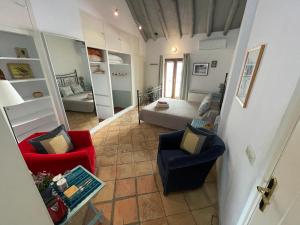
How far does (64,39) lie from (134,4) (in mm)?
2865

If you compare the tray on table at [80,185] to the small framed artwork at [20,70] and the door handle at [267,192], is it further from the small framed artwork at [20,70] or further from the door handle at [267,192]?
the small framed artwork at [20,70]

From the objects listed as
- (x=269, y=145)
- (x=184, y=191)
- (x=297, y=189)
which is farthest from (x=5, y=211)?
(x=184, y=191)

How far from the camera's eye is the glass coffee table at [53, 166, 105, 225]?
1.14 metres

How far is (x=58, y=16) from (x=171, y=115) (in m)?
2.93

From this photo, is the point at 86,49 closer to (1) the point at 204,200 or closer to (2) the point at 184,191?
(2) the point at 184,191

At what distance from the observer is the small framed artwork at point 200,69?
5.07 m

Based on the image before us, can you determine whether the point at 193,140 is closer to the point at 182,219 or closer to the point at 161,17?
the point at 182,219

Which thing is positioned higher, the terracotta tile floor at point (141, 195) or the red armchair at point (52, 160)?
the red armchair at point (52, 160)

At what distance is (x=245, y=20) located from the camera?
5.48 feet

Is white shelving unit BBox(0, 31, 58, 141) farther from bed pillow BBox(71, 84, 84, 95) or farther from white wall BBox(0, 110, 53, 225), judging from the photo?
white wall BBox(0, 110, 53, 225)

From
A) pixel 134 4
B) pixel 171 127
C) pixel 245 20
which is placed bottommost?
pixel 171 127

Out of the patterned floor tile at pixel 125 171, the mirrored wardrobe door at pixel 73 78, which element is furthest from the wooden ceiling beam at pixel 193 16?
the patterned floor tile at pixel 125 171

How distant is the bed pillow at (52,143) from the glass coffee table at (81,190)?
0.49m

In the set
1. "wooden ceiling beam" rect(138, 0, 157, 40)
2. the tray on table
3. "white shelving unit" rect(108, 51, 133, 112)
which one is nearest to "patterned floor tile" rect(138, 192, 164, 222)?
the tray on table
